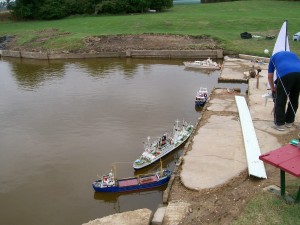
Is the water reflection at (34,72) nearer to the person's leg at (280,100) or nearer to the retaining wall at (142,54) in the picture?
the retaining wall at (142,54)

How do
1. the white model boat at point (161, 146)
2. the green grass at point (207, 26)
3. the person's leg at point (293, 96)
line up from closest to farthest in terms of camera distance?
the person's leg at point (293, 96) < the white model boat at point (161, 146) < the green grass at point (207, 26)

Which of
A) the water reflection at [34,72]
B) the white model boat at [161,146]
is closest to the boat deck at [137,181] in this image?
the white model boat at [161,146]

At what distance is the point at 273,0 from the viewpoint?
53438mm

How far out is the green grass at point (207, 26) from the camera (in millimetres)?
31994

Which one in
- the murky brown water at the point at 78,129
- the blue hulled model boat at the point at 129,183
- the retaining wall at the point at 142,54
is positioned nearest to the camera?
the murky brown water at the point at 78,129

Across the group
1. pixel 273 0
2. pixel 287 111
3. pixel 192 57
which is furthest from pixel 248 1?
pixel 287 111

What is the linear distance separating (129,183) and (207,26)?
3023cm

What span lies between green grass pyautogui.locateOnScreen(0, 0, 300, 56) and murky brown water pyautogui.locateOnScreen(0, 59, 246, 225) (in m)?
7.77

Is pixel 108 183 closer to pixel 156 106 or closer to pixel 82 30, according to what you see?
pixel 156 106

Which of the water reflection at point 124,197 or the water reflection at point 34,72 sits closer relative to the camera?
the water reflection at point 124,197

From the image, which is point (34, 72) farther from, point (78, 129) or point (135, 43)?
point (78, 129)

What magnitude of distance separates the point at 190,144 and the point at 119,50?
22.3m

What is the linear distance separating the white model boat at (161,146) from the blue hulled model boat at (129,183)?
3.42 ft

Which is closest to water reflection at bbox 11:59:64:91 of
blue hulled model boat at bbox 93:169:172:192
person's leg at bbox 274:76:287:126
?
blue hulled model boat at bbox 93:169:172:192
